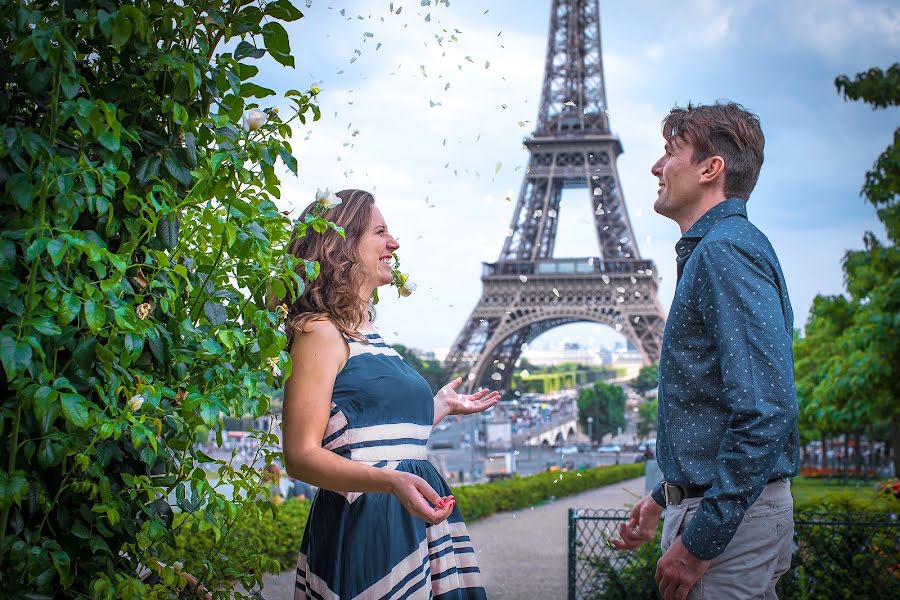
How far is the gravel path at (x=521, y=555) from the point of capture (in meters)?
8.38

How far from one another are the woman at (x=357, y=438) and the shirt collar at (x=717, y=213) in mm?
777

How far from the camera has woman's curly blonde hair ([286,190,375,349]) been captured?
2.30 meters

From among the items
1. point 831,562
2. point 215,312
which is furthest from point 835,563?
point 215,312

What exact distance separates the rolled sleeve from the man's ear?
25cm

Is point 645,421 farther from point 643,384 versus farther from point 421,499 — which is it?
point 421,499

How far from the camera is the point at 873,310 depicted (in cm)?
1143

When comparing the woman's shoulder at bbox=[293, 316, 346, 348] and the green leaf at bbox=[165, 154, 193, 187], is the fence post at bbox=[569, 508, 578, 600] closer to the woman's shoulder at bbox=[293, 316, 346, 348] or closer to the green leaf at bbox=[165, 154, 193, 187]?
the woman's shoulder at bbox=[293, 316, 346, 348]

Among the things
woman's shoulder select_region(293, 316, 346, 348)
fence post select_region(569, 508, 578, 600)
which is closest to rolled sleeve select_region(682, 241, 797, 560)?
woman's shoulder select_region(293, 316, 346, 348)

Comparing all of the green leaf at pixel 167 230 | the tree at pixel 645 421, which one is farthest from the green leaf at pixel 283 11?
the tree at pixel 645 421

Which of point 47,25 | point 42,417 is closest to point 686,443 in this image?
point 42,417

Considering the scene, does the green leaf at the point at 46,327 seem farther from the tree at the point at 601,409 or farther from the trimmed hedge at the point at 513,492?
the tree at the point at 601,409

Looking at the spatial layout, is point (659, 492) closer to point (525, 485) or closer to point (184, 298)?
point (184, 298)

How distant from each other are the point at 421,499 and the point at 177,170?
2.99 ft

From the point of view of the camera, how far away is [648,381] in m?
51.8
